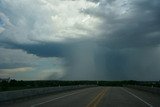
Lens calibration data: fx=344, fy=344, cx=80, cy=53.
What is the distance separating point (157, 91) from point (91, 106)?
86.8 feet

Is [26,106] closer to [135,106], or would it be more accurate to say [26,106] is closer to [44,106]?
[44,106]

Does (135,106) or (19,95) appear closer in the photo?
(135,106)

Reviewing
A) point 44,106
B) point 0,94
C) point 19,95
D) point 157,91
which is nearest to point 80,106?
point 44,106

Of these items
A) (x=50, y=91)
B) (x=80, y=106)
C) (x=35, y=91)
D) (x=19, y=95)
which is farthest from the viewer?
(x=50, y=91)

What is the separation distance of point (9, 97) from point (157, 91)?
83.5ft

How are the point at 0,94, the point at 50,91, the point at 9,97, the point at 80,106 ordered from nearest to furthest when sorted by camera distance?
the point at 80,106 < the point at 0,94 < the point at 9,97 < the point at 50,91

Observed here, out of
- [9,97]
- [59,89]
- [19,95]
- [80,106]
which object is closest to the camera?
[80,106]

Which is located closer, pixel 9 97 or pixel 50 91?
pixel 9 97

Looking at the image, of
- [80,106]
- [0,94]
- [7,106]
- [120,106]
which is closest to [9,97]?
[0,94]

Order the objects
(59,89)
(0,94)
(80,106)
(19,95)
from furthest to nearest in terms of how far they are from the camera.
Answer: (59,89) < (19,95) < (0,94) < (80,106)

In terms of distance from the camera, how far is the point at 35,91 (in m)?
35.2

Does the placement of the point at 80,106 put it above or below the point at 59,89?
below

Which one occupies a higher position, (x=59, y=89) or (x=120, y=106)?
(x=59, y=89)

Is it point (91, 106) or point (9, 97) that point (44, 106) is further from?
point (9, 97)
